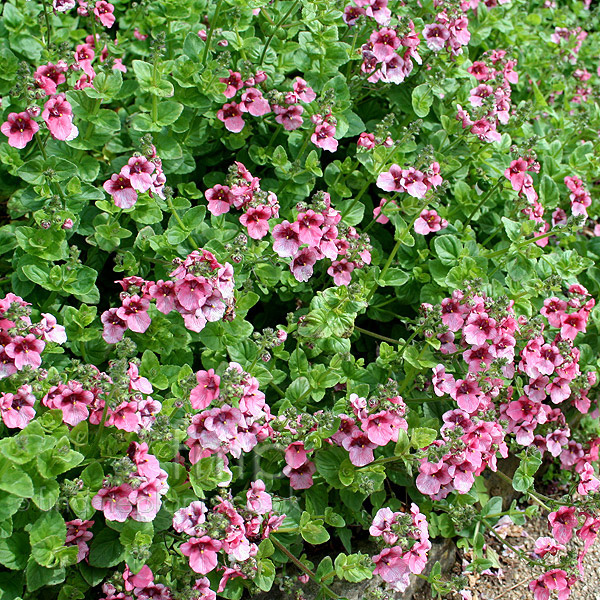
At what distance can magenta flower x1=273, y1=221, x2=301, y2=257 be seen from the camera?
11.1 feet

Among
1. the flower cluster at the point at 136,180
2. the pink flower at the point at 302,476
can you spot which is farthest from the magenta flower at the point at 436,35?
the pink flower at the point at 302,476

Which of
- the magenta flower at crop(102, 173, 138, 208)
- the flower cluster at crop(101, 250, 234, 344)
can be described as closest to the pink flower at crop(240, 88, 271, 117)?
the magenta flower at crop(102, 173, 138, 208)

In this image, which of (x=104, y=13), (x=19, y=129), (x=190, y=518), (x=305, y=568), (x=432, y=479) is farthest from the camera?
(x=104, y=13)

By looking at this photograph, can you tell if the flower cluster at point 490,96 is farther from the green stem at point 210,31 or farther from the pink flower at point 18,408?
the pink flower at point 18,408

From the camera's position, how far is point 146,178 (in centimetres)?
330

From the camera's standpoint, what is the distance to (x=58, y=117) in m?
3.43

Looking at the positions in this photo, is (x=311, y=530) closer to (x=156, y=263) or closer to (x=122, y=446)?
(x=122, y=446)

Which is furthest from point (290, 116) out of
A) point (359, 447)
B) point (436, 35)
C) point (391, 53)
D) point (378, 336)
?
point (359, 447)

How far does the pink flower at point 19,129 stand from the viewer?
134 inches

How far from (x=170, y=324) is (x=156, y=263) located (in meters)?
0.35

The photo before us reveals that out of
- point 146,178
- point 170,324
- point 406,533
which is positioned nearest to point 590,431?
point 406,533

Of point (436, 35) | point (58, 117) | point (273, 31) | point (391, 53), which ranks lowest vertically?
point (58, 117)

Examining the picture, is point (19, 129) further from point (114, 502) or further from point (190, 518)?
point (190, 518)

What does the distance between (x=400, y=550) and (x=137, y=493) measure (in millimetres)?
1119
